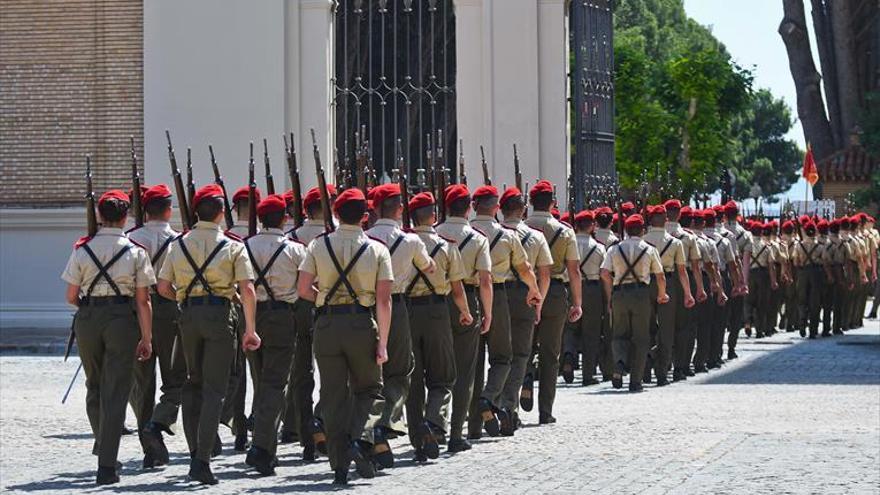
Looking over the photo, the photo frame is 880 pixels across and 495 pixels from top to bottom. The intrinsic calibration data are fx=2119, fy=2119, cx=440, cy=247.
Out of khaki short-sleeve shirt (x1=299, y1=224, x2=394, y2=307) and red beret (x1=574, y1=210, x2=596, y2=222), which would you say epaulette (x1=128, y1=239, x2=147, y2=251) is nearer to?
khaki short-sleeve shirt (x1=299, y1=224, x2=394, y2=307)

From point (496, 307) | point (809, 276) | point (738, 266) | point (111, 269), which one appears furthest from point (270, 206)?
point (809, 276)

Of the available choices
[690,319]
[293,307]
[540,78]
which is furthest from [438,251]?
[540,78]

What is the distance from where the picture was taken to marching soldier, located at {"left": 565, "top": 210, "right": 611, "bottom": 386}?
20922 mm

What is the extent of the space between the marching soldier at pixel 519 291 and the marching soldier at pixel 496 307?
206 mm

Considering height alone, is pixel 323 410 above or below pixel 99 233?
below

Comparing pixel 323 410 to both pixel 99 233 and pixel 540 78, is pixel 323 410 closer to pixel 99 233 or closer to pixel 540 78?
pixel 99 233

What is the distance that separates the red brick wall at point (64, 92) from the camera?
29406mm

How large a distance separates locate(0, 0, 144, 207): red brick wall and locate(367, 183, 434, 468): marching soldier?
53.9 feet

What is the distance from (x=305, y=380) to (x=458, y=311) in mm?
1132

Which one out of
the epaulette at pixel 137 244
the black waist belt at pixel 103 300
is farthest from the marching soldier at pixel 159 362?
the black waist belt at pixel 103 300

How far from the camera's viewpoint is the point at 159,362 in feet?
46.0

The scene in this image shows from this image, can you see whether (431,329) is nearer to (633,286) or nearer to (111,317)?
(111,317)

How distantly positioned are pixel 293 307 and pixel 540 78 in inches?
602

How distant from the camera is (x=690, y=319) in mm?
22078
